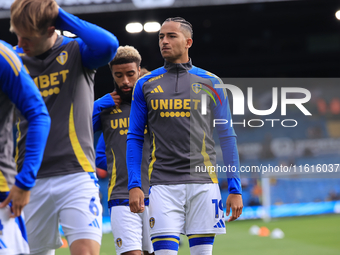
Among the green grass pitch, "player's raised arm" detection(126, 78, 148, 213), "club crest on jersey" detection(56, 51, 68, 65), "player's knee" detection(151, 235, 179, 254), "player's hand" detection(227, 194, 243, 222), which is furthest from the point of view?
the green grass pitch

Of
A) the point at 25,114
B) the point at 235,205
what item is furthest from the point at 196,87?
the point at 25,114

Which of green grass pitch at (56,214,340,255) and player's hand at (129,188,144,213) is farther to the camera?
green grass pitch at (56,214,340,255)

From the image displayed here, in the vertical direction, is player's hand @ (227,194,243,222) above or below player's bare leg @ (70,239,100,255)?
above

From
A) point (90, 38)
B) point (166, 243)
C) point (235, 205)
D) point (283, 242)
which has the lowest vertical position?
point (283, 242)

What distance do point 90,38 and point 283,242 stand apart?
9.16 meters

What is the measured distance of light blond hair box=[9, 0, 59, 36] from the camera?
2.25 meters

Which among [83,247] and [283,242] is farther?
[283,242]

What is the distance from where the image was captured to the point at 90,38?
2492 millimetres

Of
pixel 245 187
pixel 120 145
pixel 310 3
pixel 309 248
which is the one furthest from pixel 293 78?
pixel 120 145

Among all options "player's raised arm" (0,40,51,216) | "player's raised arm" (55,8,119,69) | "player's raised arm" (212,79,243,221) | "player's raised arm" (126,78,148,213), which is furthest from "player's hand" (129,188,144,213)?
"player's raised arm" (0,40,51,216)

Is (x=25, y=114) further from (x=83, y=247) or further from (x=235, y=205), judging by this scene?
(x=235, y=205)

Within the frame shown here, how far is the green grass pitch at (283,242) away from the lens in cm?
912

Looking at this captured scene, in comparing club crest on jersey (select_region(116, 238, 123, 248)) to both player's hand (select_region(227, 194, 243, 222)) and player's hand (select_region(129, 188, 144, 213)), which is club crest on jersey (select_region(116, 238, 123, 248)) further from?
player's hand (select_region(227, 194, 243, 222))

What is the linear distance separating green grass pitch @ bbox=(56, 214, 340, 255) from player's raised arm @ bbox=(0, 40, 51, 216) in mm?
Result: 7173
